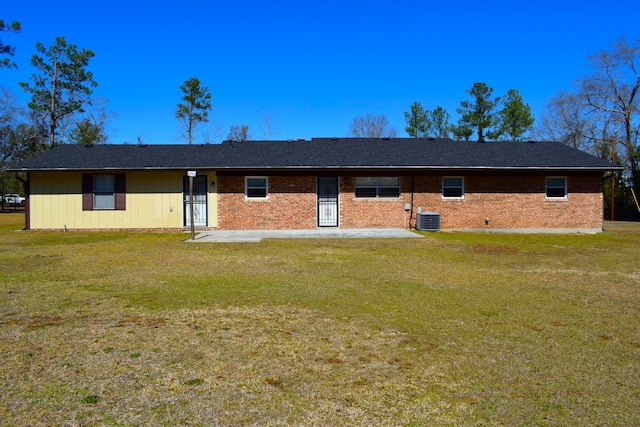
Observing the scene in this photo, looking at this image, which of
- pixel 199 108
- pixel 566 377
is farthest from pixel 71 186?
pixel 199 108

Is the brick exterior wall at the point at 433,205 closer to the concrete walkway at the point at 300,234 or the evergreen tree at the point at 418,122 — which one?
the concrete walkway at the point at 300,234

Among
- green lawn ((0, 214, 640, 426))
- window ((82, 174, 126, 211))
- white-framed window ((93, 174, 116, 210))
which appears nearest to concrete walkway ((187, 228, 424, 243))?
window ((82, 174, 126, 211))

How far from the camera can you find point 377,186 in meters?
18.5

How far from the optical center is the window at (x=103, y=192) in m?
18.2

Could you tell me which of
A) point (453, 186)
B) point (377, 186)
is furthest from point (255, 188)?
point (453, 186)

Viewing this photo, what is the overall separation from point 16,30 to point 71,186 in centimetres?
1412

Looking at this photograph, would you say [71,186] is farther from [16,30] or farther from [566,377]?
[566,377]

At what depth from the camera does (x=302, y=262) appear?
10.1 m

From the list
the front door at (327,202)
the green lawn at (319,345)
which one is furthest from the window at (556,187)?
the green lawn at (319,345)

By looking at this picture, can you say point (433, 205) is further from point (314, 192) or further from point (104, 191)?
point (104, 191)

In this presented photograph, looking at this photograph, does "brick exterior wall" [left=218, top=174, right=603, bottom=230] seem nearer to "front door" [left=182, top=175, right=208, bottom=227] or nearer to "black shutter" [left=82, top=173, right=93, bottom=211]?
"front door" [left=182, top=175, right=208, bottom=227]

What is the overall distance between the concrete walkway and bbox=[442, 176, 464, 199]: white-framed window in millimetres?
2743

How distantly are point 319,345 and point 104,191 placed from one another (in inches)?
649

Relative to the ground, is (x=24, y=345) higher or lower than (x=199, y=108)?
lower
